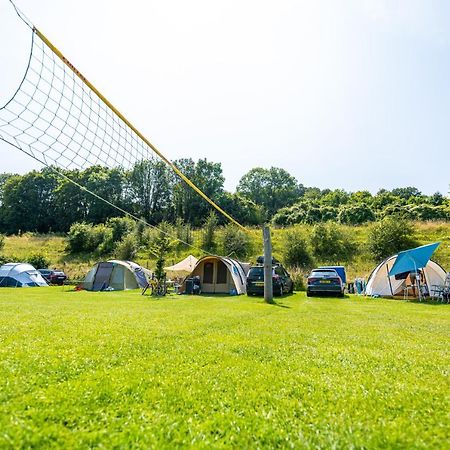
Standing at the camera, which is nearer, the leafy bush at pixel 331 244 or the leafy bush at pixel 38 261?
the leafy bush at pixel 331 244

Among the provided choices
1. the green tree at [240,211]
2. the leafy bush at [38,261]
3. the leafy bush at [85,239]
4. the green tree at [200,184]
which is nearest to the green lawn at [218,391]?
the leafy bush at [38,261]

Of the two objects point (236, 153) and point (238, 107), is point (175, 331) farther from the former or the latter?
point (236, 153)

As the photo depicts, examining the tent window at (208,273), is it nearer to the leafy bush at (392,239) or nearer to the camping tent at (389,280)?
the camping tent at (389,280)

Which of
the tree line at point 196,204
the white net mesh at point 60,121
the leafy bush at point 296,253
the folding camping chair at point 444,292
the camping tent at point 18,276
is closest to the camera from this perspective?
the white net mesh at point 60,121

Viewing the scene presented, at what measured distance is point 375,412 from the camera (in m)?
2.25

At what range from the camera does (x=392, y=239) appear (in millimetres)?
24656

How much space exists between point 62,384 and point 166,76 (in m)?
7.48

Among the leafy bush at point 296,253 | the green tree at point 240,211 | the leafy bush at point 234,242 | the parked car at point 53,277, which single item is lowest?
the parked car at point 53,277

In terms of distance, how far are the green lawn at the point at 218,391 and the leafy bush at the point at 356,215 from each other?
118ft

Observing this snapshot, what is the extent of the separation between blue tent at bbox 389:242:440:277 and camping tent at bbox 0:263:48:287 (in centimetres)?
2051

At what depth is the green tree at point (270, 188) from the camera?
68062 millimetres

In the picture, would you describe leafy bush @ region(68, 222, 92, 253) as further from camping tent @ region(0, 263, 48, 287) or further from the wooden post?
the wooden post

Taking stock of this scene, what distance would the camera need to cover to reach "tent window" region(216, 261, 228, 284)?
58.4 ft

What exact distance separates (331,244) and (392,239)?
451 cm
